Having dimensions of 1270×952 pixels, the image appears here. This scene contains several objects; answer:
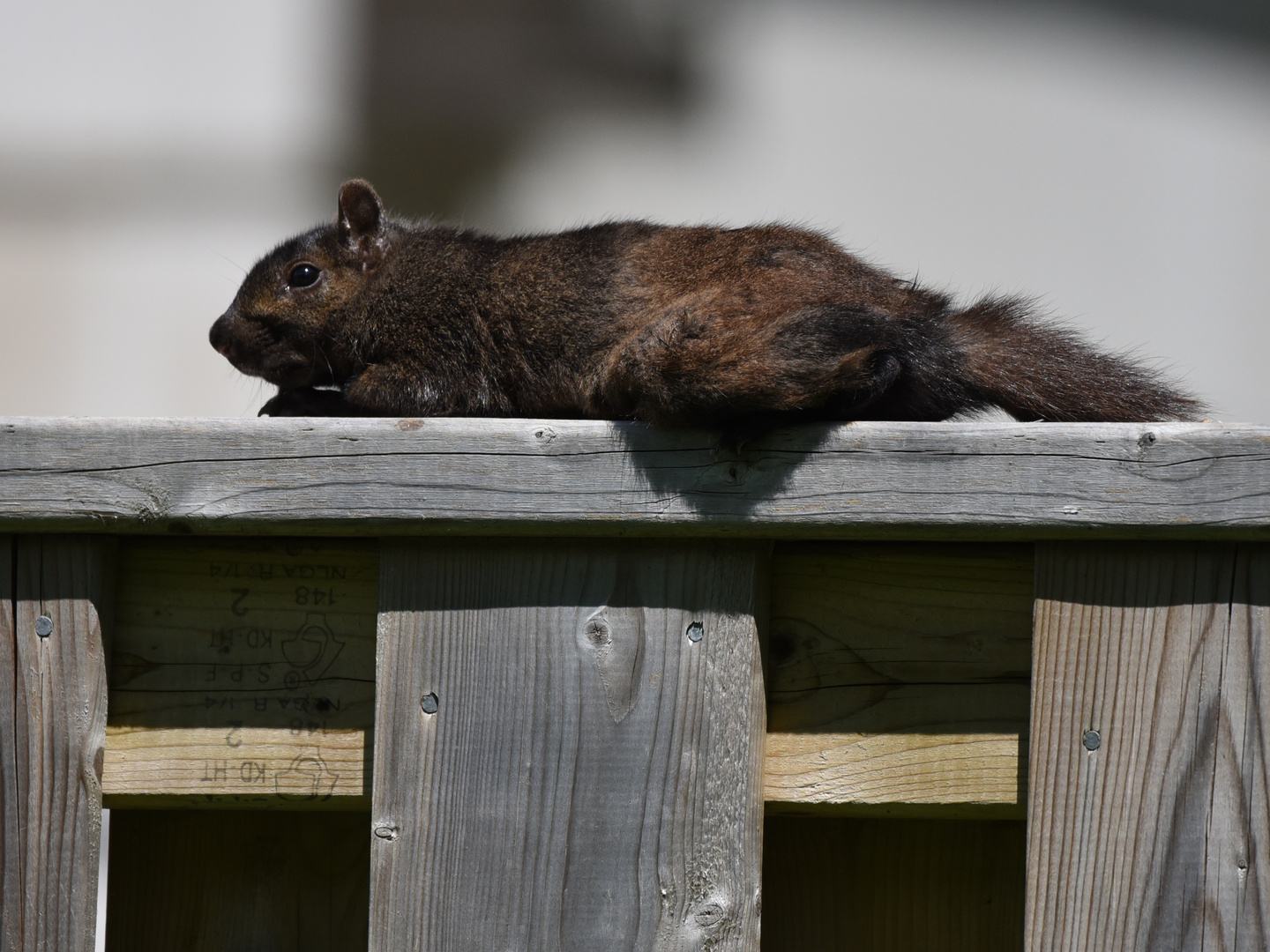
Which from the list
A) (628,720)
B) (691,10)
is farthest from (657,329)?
(691,10)

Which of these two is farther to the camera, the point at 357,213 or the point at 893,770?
the point at 357,213

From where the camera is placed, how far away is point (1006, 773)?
5.53ft

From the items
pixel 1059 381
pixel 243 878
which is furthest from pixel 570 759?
pixel 1059 381

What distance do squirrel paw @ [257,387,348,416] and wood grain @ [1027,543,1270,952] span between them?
6.46 feet

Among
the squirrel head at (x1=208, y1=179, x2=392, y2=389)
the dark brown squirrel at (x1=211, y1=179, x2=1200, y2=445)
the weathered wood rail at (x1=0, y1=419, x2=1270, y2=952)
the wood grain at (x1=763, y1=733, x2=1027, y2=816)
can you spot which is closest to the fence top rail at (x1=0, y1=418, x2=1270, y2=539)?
the weathered wood rail at (x1=0, y1=419, x2=1270, y2=952)

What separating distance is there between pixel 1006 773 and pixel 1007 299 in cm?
106

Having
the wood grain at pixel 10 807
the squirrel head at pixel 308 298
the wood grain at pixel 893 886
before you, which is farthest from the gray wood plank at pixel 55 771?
the squirrel head at pixel 308 298

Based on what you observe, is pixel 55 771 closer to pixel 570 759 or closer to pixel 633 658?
pixel 570 759

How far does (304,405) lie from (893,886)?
1.96 metres

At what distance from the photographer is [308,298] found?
3.46m

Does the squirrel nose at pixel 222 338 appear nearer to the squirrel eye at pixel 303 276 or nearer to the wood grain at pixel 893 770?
the squirrel eye at pixel 303 276

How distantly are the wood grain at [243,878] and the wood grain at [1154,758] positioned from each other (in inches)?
40.8

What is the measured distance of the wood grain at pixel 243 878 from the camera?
193cm

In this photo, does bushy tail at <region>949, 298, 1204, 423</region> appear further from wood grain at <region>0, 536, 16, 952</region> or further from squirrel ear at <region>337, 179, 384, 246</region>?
squirrel ear at <region>337, 179, 384, 246</region>
